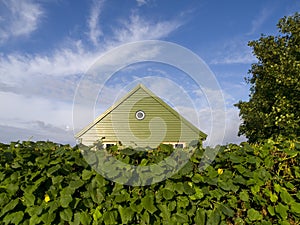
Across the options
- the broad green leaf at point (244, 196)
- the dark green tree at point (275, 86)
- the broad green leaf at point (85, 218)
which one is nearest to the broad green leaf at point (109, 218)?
the broad green leaf at point (85, 218)

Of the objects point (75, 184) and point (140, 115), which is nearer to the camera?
point (75, 184)

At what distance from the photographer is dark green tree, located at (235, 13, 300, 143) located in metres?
12.8

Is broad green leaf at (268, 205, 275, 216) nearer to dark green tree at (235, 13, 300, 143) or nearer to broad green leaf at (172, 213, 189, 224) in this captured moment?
broad green leaf at (172, 213, 189, 224)

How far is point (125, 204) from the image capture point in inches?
93.6

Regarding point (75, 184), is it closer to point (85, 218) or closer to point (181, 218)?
point (85, 218)

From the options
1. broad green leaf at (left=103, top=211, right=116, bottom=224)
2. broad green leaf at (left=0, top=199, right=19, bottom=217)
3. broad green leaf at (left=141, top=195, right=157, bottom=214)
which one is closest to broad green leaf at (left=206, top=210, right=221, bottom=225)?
broad green leaf at (left=141, top=195, right=157, bottom=214)

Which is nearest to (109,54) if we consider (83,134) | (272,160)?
(272,160)

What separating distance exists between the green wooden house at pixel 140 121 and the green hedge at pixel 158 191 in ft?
37.2

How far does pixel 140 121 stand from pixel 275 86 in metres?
6.74

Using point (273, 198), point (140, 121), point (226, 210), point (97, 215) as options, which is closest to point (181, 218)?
point (226, 210)

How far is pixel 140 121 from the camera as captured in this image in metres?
14.9

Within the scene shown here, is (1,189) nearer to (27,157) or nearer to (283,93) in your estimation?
(27,157)

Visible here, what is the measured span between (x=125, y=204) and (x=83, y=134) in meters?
12.8

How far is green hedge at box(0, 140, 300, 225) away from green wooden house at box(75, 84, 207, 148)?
1133cm
